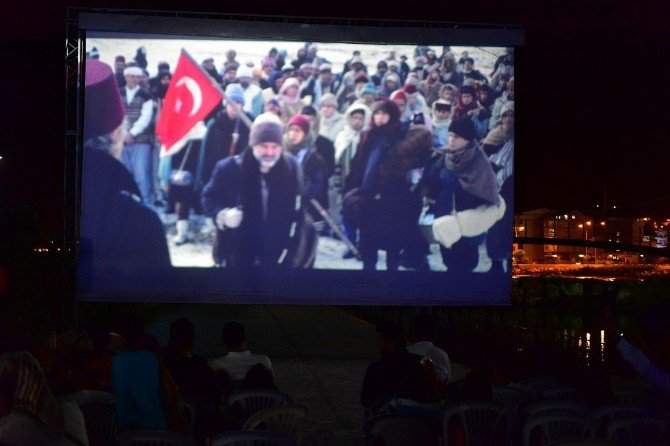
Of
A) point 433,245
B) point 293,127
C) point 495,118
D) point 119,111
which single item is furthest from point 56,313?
point 495,118

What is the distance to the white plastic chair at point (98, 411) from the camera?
17.7 ft

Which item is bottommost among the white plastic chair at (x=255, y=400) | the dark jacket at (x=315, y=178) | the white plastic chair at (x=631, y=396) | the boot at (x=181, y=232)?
the white plastic chair at (x=631, y=396)

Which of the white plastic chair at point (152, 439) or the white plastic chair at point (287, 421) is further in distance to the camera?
the white plastic chair at point (287, 421)

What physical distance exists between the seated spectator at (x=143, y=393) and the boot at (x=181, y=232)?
272 inches

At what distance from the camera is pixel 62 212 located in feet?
39.6

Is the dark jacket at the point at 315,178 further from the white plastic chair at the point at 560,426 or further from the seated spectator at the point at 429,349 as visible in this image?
the white plastic chair at the point at 560,426

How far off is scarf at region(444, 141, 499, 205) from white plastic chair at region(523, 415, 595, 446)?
7.11 meters

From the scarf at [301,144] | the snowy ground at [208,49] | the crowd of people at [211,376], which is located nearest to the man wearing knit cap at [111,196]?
the snowy ground at [208,49]

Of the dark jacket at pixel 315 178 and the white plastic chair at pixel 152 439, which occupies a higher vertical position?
the dark jacket at pixel 315 178

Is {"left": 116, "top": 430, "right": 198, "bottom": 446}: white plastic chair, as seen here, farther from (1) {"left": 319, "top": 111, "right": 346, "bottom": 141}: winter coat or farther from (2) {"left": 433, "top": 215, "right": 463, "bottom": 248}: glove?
(2) {"left": 433, "top": 215, "right": 463, "bottom": 248}: glove

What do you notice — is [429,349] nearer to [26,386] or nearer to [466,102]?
[26,386]

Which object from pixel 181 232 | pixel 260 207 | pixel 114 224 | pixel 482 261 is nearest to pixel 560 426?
pixel 482 261

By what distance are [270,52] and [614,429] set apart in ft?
25.9

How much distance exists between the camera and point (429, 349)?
671 centimetres
